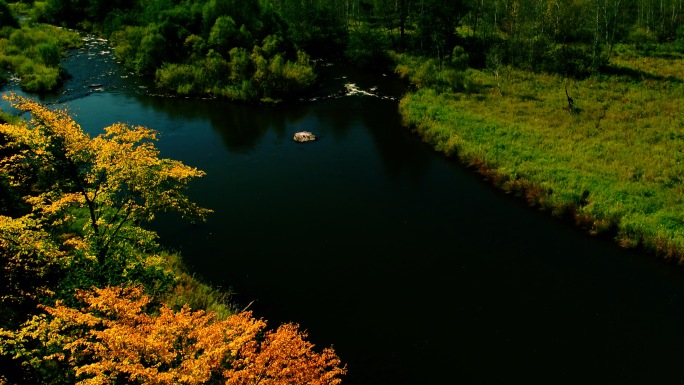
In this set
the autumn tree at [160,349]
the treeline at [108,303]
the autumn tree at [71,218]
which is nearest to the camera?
the autumn tree at [160,349]

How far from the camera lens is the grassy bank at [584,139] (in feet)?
120

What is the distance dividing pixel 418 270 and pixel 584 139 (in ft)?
90.2

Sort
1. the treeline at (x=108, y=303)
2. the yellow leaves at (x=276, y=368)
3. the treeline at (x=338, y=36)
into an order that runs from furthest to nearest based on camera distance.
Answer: the treeline at (x=338, y=36)
the treeline at (x=108, y=303)
the yellow leaves at (x=276, y=368)

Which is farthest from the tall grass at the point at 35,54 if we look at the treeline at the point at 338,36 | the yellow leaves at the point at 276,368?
the yellow leaves at the point at 276,368

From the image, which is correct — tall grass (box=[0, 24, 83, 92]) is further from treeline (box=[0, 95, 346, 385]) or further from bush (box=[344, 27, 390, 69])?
bush (box=[344, 27, 390, 69])

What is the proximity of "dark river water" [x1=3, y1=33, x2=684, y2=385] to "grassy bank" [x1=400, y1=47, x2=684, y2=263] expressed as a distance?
78.6 inches

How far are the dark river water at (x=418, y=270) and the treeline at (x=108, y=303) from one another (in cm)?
359

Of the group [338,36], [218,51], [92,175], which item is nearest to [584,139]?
[92,175]

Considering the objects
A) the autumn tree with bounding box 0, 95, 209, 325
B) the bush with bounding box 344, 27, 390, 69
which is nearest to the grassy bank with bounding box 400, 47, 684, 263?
the bush with bounding box 344, 27, 390, 69

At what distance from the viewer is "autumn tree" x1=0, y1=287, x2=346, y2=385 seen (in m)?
15.7

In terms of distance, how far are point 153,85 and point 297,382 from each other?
66.3 metres

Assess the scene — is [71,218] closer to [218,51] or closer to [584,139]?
[584,139]

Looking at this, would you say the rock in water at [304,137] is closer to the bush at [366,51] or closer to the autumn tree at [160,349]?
the bush at [366,51]

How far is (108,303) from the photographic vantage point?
18812 millimetres
